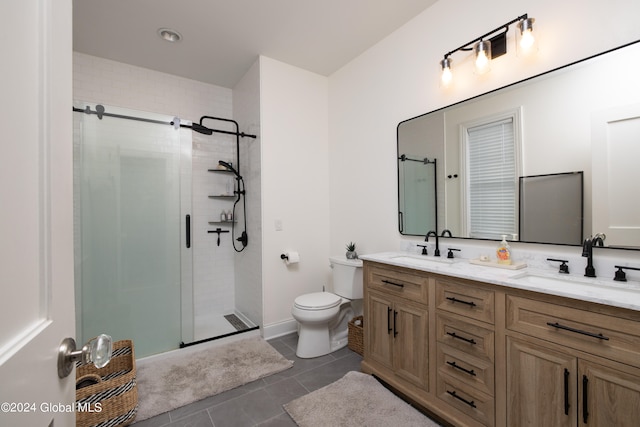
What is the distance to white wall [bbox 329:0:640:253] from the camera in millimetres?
1506

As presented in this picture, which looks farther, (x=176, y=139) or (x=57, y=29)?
(x=176, y=139)

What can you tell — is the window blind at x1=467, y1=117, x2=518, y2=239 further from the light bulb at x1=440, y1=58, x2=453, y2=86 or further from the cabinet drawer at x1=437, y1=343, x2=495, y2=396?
the cabinet drawer at x1=437, y1=343, x2=495, y2=396

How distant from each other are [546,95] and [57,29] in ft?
6.95

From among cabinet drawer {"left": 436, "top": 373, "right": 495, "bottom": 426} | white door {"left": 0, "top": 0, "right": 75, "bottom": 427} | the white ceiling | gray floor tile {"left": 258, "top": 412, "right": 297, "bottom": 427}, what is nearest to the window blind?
cabinet drawer {"left": 436, "top": 373, "right": 495, "bottom": 426}

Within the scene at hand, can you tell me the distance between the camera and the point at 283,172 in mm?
3006

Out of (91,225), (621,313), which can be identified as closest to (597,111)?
(621,313)

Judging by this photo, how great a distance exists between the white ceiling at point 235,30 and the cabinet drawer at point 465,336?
2303 millimetres

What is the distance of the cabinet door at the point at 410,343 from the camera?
5.67 feet

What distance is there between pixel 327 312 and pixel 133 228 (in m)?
1.78

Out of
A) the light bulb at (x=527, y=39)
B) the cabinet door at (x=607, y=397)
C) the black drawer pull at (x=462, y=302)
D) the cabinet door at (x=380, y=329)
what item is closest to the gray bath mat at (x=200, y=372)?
the cabinet door at (x=380, y=329)

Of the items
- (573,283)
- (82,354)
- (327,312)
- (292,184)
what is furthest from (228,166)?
(573,283)

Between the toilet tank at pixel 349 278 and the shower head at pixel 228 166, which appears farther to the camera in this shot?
the shower head at pixel 228 166

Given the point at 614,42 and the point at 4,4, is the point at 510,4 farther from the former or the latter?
the point at 4,4

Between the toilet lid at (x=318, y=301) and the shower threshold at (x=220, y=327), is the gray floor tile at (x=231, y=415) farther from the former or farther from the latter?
the shower threshold at (x=220, y=327)
